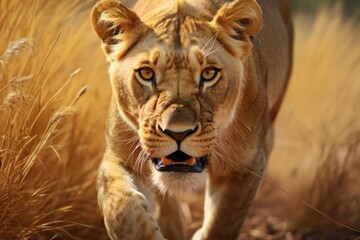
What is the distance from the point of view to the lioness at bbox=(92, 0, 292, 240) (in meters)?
3.81

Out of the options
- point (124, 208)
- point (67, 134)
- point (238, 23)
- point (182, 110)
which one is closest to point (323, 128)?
point (67, 134)

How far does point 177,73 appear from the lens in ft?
12.5

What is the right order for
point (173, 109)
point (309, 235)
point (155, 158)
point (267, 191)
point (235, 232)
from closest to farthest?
point (173, 109)
point (155, 158)
point (235, 232)
point (309, 235)
point (267, 191)

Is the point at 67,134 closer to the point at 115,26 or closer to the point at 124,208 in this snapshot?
the point at 115,26

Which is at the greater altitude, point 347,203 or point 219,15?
point 219,15

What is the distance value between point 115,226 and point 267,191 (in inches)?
150

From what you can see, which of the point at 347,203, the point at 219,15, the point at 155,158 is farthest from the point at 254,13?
the point at 347,203

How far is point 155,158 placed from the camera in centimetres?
394

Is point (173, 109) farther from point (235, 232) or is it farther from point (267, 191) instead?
point (267, 191)

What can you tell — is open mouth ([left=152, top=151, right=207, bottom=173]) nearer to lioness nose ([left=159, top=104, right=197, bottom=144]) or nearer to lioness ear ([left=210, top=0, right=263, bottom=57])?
lioness nose ([left=159, top=104, right=197, bottom=144])

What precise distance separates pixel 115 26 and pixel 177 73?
1.72 feet

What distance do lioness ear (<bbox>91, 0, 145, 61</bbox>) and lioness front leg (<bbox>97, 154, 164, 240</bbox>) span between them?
0.59 metres

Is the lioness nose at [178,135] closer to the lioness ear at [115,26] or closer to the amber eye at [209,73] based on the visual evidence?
the amber eye at [209,73]

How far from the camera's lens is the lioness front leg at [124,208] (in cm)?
392
